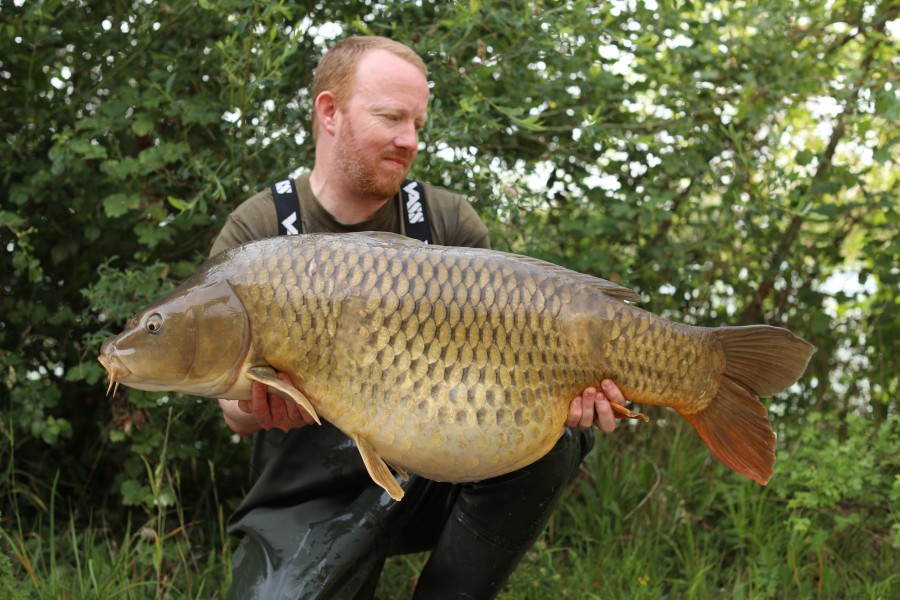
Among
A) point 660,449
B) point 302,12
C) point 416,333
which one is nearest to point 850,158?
point 660,449

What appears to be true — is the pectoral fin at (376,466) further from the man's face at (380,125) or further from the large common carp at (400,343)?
the man's face at (380,125)

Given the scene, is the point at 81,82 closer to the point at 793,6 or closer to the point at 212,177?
the point at 212,177

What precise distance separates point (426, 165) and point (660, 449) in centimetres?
97

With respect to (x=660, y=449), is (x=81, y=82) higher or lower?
higher

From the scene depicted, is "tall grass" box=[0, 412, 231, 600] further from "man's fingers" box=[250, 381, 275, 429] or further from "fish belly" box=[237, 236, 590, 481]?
"fish belly" box=[237, 236, 590, 481]

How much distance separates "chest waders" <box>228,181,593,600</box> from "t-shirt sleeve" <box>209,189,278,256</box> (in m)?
0.02

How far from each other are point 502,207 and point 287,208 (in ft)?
2.09

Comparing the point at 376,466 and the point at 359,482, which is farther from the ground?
the point at 376,466

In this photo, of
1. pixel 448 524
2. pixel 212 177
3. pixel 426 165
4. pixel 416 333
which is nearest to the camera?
pixel 416 333

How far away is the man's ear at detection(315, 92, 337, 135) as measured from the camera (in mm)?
1948

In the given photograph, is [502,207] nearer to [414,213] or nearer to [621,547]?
[414,213]

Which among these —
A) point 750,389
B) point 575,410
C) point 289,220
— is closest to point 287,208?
point 289,220

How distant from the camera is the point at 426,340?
1.45 meters

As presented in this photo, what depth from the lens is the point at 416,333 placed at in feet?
4.75
